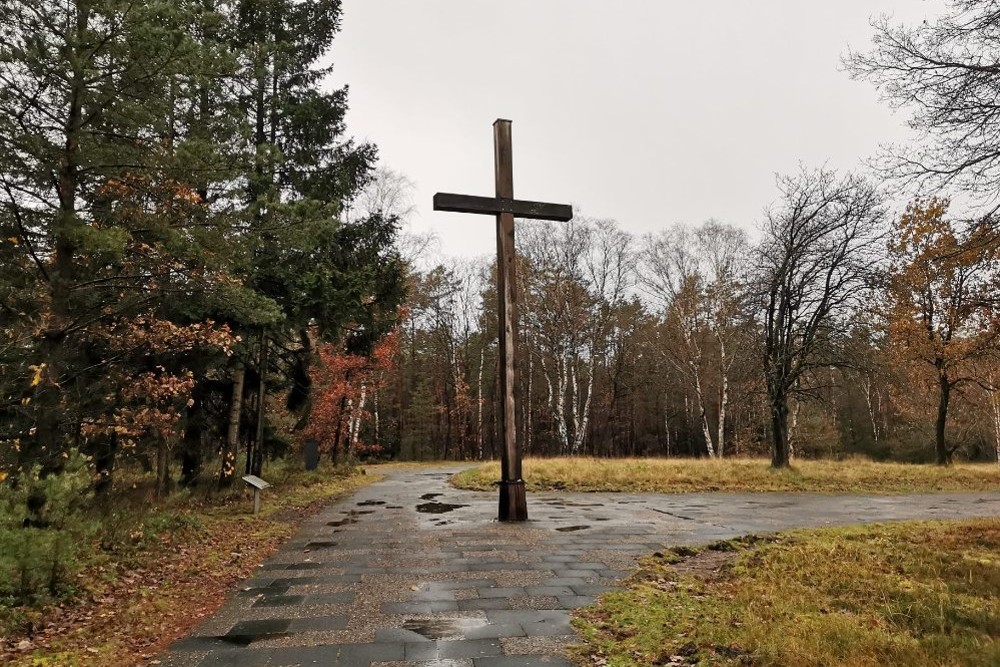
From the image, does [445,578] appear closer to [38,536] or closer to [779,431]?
[38,536]

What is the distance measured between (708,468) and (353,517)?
36.7 feet

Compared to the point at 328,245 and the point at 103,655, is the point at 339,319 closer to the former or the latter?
the point at 328,245

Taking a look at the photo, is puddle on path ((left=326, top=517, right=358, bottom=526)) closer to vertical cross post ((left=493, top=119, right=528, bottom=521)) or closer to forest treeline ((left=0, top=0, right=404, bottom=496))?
vertical cross post ((left=493, top=119, right=528, bottom=521))

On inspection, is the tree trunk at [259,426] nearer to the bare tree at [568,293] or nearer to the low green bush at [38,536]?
the low green bush at [38,536]

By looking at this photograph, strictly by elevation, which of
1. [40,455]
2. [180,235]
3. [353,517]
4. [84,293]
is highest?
[180,235]

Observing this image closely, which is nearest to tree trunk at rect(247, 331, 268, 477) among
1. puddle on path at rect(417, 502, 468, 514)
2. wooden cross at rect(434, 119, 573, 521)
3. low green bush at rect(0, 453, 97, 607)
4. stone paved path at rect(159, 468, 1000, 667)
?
stone paved path at rect(159, 468, 1000, 667)

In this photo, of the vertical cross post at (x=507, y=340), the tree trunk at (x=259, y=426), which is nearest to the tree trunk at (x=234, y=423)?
the tree trunk at (x=259, y=426)

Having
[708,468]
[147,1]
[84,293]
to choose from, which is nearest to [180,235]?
[84,293]

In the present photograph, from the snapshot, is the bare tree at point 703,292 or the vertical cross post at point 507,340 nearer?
the vertical cross post at point 507,340

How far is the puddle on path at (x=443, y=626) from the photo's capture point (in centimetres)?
418

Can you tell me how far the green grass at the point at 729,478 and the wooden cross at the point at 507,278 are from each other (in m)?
5.37

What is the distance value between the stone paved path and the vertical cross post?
1.60 ft

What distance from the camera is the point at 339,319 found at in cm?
1241

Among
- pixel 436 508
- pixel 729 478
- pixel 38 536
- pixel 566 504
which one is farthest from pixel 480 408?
pixel 38 536
